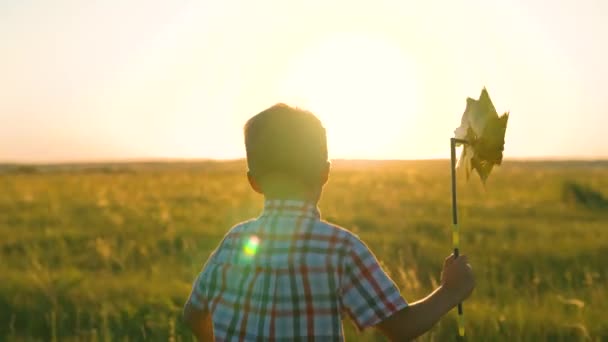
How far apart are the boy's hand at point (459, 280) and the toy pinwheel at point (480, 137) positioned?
33 millimetres

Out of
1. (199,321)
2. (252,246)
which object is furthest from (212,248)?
(252,246)

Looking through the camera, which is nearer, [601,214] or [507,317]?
[507,317]

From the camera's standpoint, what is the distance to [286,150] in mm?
1808

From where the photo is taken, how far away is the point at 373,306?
1.83 meters

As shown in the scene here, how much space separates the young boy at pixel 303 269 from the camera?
1.81 metres

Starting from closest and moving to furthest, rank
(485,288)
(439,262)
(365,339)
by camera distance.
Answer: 1. (365,339)
2. (485,288)
3. (439,262)

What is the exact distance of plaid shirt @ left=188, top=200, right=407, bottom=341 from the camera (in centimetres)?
181

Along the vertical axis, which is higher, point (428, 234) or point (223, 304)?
point (223, 304)

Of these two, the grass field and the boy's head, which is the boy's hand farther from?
the grass field

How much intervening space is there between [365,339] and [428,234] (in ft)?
17.4

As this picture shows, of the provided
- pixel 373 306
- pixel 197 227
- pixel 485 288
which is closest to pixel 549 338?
pixel 485 288

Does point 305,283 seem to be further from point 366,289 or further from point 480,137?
point 480,137

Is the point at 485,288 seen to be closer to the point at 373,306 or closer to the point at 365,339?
the point at 365,339

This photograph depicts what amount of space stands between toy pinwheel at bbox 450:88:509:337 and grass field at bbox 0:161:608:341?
2.16m
